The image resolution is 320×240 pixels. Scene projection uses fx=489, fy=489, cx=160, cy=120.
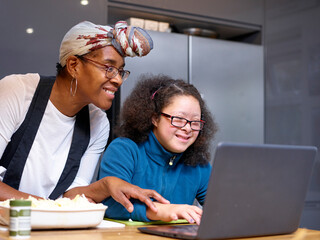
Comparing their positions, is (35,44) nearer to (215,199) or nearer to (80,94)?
(80,94)

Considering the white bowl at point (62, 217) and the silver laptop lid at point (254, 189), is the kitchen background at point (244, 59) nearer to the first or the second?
the white bowl at point (62, 217)

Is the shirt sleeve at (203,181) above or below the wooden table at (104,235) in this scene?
above

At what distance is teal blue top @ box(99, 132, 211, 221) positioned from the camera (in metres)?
1.53

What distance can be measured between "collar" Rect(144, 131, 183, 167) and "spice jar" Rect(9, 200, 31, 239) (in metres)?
0.66

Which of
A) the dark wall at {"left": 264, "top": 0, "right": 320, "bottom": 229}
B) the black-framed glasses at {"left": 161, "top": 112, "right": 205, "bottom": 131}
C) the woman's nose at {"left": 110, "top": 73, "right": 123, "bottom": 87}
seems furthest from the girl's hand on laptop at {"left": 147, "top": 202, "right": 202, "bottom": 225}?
the dark wall at {"left": 264, "top": 0, "right": 320, "bottom": 229}

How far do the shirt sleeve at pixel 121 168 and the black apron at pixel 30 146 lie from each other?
220mm

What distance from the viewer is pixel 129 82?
8.96ft

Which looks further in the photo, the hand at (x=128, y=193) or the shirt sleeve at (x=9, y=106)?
the shirt sleeve at (x=9, y=106)

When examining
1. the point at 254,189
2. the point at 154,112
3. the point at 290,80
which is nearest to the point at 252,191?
the point at 254,189

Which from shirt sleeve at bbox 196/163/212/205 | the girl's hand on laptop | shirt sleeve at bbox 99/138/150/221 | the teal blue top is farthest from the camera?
shirt sleeve at bbox 196/163/212/205

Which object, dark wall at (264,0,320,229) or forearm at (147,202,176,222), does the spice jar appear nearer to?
forearm at (147,202,176,222)

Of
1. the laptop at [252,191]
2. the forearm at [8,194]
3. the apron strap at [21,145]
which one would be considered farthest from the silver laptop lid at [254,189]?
the apron strap at [21,145]

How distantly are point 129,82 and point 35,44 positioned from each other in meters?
0.54

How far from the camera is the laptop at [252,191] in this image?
0.97m
